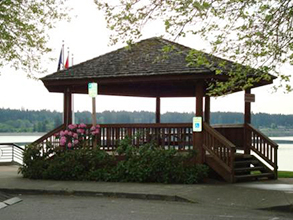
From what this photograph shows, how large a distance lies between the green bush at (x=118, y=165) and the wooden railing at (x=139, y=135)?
391mm

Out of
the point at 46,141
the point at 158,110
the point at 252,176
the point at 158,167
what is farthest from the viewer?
the point at 158,110

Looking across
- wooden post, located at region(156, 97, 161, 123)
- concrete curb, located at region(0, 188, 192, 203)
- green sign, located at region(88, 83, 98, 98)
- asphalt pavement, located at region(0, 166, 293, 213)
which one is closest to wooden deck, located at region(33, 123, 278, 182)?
asphalt pavement, located at region(0, 166, 293, 213)

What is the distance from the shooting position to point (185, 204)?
10.9 m

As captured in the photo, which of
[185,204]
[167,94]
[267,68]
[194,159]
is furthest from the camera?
[167,94]

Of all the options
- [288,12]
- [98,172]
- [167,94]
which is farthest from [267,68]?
[167,94]

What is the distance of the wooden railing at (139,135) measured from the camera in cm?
1536

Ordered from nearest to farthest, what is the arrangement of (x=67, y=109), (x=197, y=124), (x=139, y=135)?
(x=197, y=124), (x=139, y=135), (x=67, y=109)

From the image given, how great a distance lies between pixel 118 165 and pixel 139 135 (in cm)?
126

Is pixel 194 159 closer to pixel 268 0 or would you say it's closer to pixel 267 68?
pixel 267 68

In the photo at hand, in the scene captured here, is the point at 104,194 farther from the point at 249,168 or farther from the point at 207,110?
the point at 207,110

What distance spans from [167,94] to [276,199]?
405 inches

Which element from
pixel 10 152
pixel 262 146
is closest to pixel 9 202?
pixel 262 146

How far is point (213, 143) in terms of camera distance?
14.8m

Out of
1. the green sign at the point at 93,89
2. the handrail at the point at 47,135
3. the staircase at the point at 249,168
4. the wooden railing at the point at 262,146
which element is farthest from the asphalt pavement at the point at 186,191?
the green sign at the point at 93,89
